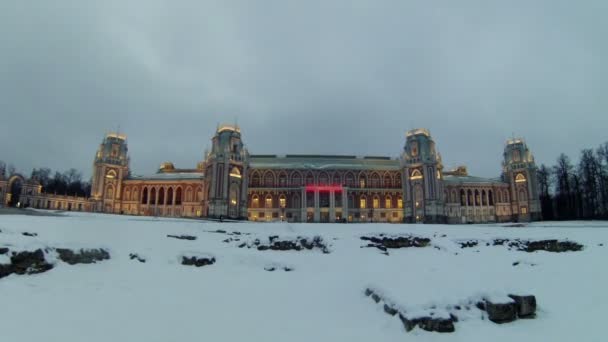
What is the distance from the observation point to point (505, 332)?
24.6 feet

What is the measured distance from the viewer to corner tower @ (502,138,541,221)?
8475 centimetres

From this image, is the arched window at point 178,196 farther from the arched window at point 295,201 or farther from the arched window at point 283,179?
the arched window at point 295,201

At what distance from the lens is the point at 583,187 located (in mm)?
67688

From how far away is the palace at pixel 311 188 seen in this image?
8056 cm

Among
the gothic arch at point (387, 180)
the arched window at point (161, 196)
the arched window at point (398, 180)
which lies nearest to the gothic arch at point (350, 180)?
the gothic arch at point (387, 180)

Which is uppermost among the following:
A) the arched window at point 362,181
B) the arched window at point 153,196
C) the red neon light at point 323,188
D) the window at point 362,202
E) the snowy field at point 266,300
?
the arched window at point 362,181

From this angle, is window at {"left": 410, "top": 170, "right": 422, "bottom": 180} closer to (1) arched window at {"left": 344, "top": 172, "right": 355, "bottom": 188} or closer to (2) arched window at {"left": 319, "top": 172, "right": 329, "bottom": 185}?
(1) arched window at {"left": 344, "top": 172, "right": 355, "bottom": 188}

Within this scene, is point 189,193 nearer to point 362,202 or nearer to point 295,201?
point 295,201

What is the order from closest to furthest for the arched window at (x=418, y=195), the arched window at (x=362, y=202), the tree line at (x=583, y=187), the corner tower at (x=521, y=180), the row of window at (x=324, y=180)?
the tree line at (x=583, y=187) → the arched window at (x=418, y=195) → the corner tower at (x=521, y=180) → the arched window at (x=362, y=202) → the row of window at (x=324, y=180)

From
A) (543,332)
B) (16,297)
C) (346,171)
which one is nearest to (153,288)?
(16,297)

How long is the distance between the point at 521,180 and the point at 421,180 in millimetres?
30565

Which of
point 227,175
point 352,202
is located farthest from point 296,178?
point 227,175

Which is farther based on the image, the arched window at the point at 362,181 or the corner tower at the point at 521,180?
the arched window at the point at 362,181

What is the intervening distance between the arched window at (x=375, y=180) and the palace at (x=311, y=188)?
329 millimetres
